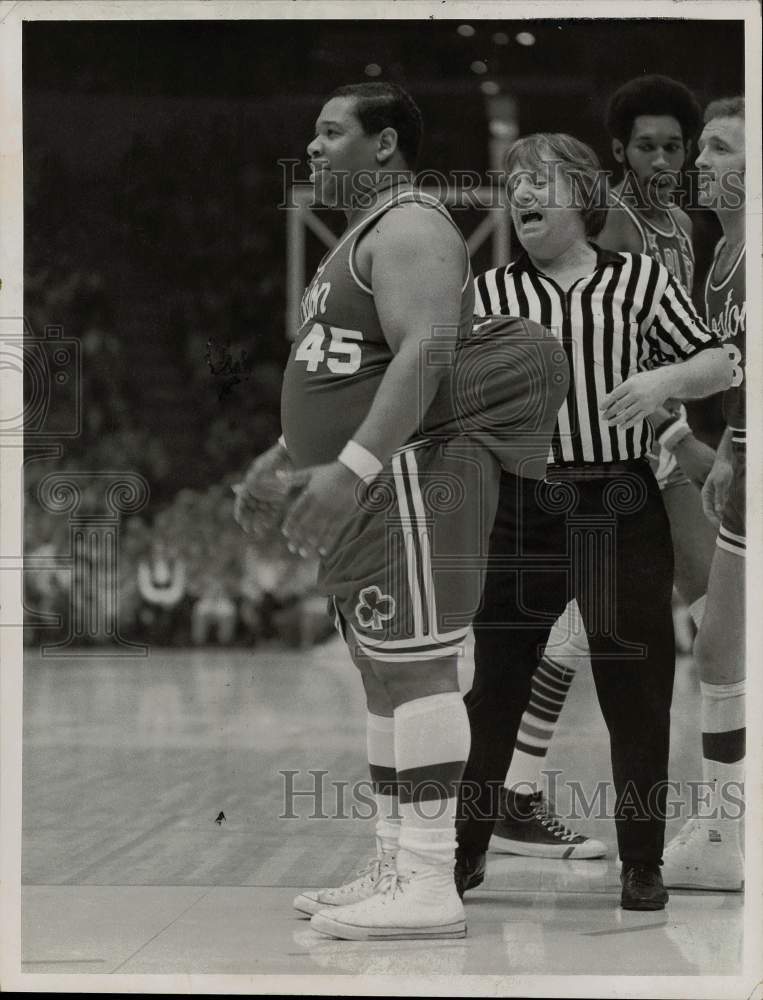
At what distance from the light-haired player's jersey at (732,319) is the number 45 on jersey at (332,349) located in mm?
909

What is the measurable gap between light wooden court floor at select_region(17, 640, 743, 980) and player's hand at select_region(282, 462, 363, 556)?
20.6 inches

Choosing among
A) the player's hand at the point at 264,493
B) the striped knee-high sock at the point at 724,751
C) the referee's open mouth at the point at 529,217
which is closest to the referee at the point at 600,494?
the referee's open mouth at the point at 529,217

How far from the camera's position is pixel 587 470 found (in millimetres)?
4227

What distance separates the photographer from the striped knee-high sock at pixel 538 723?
4418mm

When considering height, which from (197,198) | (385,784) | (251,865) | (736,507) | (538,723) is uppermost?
(197,198)

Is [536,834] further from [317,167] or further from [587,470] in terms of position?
[317,167]

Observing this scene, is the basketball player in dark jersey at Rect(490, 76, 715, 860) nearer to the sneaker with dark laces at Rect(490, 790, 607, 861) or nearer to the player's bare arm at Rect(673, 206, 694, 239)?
the player's bare arm at Rect(673, 206, 694, 239)

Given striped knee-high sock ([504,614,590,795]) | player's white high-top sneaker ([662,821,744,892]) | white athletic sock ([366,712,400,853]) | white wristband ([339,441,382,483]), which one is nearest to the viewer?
white wristband ([339,441,382,483])

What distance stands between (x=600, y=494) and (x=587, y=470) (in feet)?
0.23

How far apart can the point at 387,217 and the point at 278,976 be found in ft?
5.92

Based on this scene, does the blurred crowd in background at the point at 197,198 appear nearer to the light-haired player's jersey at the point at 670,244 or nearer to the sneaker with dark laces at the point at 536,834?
the light-haired player's jersey at the point at 670,244

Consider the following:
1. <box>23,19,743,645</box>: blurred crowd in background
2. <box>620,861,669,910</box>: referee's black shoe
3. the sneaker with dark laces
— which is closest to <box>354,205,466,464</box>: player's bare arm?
<box>23,19,743,645</box>: blurred crowd in background

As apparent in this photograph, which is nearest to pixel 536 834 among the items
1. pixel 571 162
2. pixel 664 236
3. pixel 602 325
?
pixel 602 325

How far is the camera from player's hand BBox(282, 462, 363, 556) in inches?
154
